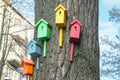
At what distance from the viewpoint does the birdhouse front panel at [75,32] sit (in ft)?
9.80

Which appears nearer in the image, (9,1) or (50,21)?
(50,21)

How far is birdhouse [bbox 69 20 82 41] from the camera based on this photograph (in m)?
2.99

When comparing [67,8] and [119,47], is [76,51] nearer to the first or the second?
[67,8]

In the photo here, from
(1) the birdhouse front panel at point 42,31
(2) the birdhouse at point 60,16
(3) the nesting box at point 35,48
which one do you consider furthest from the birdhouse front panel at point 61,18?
(3) the nesting box at point 35,48

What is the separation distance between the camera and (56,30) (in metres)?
3.08

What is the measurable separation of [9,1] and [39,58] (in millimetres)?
13109

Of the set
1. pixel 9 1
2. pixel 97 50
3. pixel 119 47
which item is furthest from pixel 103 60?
pixel 97 50

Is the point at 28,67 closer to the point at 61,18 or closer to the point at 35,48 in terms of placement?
the point at 35,48

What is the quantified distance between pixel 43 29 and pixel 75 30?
25 centimetres

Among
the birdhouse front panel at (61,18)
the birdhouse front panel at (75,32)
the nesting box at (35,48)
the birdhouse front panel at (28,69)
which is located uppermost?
the birdhouse front panel at (61,18)

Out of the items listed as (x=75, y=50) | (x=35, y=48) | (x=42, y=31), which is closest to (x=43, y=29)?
(x=42, y=31)

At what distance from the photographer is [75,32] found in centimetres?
302

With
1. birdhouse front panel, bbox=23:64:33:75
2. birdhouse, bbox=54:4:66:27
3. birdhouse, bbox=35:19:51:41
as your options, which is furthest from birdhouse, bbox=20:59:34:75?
birdhouse, bbox=54:4:66:27

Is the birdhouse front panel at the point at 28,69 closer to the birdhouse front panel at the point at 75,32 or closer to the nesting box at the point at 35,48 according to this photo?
the nesting box at the point at 35,48
